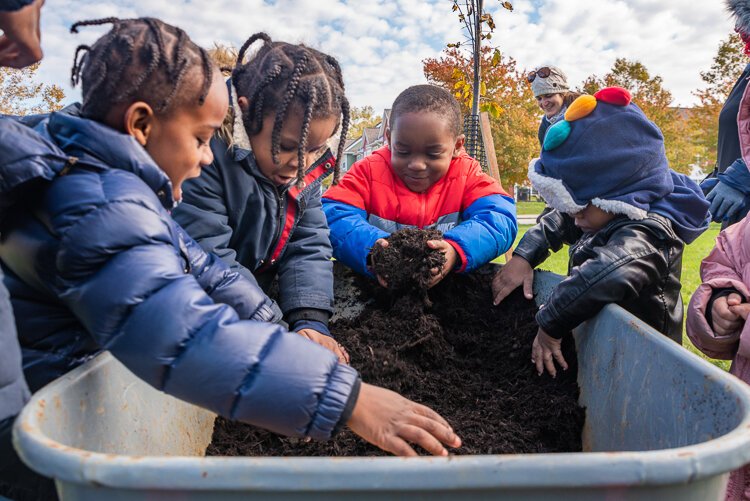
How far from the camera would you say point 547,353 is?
2074 mm

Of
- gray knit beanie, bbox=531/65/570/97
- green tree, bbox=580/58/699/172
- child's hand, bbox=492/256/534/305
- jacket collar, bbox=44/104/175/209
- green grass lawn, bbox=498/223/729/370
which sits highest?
green tree, bbox=580/58/699/172

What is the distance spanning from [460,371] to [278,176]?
1.03 m

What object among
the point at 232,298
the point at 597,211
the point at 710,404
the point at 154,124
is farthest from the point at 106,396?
the point at 597,211

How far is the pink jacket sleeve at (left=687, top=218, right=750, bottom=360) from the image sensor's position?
6.05 ft

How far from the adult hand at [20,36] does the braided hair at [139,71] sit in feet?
0.43

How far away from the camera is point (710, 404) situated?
3.58 ft

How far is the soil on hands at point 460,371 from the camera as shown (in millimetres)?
1785

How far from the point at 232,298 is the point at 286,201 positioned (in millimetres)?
661

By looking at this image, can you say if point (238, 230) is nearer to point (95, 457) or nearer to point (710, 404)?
point (95, 457)

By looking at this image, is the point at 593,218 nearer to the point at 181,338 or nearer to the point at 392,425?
the point at 392,425

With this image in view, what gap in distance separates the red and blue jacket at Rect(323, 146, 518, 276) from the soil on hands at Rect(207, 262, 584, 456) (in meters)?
0.27

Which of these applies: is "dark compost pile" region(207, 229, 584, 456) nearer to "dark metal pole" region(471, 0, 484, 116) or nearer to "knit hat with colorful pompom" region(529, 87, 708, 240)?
"knit hat with colorful pompom" region(529, 87, 708, 240)

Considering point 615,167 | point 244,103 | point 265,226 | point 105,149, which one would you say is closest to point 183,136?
point 105,149

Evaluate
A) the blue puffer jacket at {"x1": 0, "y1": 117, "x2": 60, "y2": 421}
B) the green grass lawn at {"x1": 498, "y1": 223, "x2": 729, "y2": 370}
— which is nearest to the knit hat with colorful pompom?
the blue puffer jacket at {"x1": 0, "y1": 117, "x2": 60, "y2": 421}
